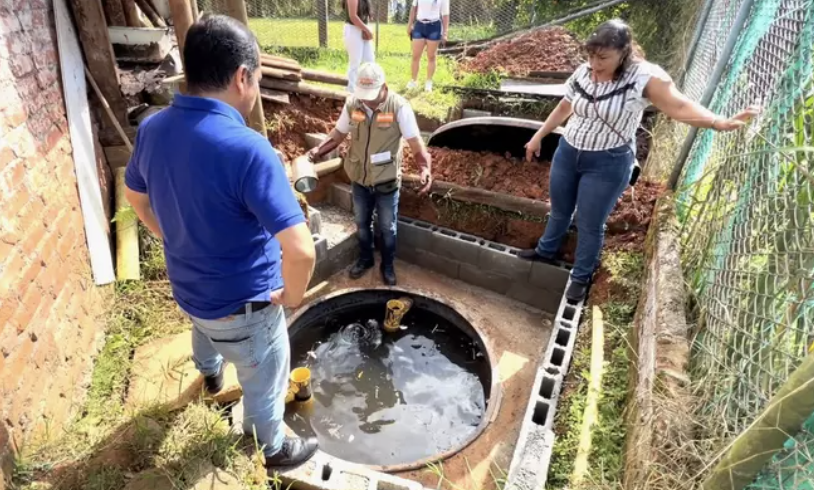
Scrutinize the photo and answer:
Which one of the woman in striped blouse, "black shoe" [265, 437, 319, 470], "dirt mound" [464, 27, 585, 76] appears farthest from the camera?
"dirt mound" [464, 27, 585, 76]

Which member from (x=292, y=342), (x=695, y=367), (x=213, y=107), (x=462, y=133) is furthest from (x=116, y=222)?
(x=695, y=367)

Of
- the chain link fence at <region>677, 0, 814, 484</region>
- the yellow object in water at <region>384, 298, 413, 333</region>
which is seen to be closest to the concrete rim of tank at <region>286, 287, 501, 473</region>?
the yellow object in water at <region>384, 298, 413, 333</region>

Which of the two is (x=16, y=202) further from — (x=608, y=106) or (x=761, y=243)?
(x=761, y=243)

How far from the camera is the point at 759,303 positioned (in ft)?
5.76

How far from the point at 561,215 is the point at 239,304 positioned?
8.87ft

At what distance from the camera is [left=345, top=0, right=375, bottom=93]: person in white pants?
5.65m

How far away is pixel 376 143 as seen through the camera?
11.9ft

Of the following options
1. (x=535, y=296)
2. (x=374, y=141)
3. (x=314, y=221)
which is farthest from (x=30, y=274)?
(x=535, y=296)

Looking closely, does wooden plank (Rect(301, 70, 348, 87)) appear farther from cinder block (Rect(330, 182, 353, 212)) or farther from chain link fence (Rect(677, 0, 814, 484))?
chain link fence (Rect(677, 0, 814, 484))

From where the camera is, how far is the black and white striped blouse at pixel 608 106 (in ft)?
8.71

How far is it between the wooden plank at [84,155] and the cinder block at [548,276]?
11.3 feet

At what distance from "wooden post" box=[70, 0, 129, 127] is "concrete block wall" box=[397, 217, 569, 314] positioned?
281 centimetres

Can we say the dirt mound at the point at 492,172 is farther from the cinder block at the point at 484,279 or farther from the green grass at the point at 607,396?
the green grass at the point at 607,396

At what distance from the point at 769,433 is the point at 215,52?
203 centimetres
